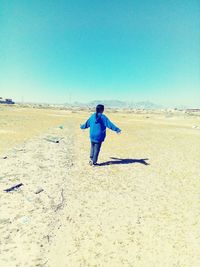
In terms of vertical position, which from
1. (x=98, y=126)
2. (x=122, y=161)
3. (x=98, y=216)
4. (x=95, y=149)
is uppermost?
(x=98, y=126)

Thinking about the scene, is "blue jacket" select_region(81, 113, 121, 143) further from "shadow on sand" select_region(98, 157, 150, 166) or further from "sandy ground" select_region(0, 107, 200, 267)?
"shadow on sand" select_region(98, 157, 150, 166)

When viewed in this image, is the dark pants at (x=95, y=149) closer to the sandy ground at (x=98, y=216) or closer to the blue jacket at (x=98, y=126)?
the blue jacket at (x=98, y=126)

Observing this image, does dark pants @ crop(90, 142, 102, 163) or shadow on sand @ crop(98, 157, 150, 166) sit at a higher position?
dark pants @ crop(90, 142, 102, 163)

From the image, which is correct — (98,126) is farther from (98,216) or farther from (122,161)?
(98,216)

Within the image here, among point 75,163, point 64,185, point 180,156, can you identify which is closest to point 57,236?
point 64,185

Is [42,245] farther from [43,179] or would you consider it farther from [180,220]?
→ [43,179]

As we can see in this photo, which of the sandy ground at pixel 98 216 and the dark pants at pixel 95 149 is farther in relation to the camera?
the dark pants at pixel 95 149

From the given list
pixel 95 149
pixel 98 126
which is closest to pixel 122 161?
pixel 95 149

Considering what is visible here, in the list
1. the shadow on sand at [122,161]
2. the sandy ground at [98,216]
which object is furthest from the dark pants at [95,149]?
the shadow on sand at [122,161]

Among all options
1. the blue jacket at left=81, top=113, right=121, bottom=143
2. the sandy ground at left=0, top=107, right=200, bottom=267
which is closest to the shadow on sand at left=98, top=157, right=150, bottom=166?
the sandy ground at left=0, top=107, right=200, bottom=267

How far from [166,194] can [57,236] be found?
3.79 metres

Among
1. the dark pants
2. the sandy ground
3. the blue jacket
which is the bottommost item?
the sandy ground

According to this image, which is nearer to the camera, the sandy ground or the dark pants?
the sandy ground

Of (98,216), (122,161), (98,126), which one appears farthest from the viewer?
(122,161)
